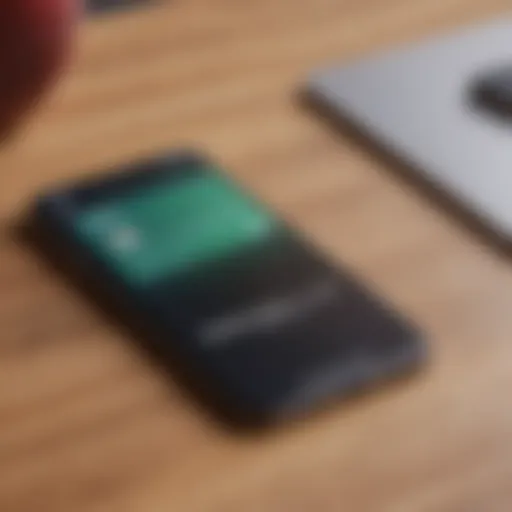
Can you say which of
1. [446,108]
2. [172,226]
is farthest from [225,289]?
[446,108]

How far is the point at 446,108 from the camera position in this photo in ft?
1.76

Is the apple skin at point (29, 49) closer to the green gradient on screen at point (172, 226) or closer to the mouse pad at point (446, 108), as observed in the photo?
the green gradient on screen at point (172, 226)

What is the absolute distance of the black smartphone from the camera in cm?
38

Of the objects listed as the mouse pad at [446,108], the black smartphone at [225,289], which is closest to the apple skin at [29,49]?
the black smartphone at [225,289]

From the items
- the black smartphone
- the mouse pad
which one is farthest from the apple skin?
the mouse pad

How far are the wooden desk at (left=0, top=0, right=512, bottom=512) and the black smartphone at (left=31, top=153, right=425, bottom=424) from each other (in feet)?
0.04

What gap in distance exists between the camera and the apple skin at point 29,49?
1.28ft

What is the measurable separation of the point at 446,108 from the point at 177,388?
0.23m

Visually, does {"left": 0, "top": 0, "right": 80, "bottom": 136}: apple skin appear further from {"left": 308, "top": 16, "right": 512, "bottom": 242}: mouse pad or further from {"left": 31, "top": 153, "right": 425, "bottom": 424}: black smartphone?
{"left": 308, "top": 16, "right": 512, "bottom": 242}: mouse pad

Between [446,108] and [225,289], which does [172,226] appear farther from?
[446,108]

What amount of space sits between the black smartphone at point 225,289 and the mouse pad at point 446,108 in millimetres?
82

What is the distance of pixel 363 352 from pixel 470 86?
21 cm

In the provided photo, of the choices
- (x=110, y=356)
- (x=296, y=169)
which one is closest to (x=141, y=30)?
(x=296, y=169)

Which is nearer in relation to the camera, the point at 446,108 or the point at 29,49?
the point at 29,49
